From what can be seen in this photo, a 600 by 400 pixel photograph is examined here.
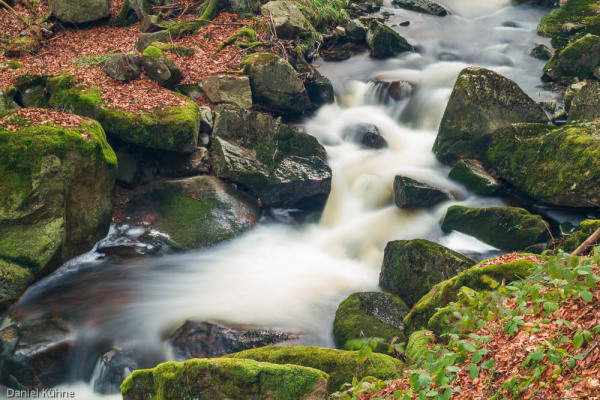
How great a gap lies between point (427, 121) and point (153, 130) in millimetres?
8141

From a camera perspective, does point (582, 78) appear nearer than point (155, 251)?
No

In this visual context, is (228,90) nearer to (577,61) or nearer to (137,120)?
(137,120)

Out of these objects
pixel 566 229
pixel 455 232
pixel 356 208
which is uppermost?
pixel 566 229

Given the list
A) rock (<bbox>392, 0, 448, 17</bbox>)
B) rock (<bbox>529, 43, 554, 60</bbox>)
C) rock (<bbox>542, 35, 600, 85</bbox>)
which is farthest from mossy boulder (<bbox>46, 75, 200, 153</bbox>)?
rock (<bbox>392, 0, 448, 17</bbox>)

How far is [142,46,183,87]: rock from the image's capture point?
1133cm

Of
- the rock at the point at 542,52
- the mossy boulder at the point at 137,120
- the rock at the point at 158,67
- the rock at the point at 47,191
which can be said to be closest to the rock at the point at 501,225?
the mossy boulder at the point at 137,120

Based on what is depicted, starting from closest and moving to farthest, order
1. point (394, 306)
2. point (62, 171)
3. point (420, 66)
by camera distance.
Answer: point (394, 306)
point (62, 171)
point (420, 66)

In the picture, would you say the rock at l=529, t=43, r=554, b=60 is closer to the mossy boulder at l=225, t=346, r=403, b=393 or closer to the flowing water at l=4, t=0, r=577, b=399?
the flowing water at l=4, t=0, r=577, b=399

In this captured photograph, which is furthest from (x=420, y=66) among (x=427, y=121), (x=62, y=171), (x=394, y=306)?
(x=62, y=171)

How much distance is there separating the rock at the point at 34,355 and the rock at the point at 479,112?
953cm

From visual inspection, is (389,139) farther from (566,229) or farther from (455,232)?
(566,229)

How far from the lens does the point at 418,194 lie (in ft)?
33.4

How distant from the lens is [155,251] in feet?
30.0

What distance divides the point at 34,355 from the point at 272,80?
866 centimetres
